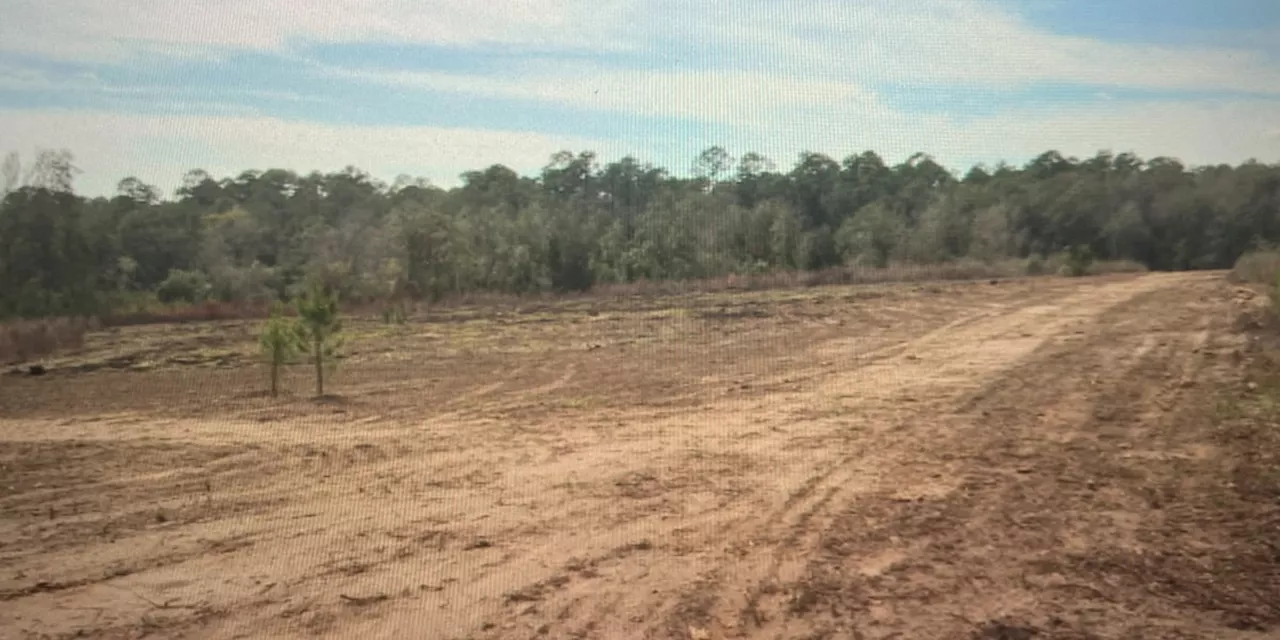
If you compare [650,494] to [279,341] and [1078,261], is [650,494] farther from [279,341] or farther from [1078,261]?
[1078,261]

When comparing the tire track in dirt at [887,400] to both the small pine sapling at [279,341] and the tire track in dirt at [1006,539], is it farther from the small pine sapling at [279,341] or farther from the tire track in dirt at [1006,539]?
the small pine sapling at [279,341]

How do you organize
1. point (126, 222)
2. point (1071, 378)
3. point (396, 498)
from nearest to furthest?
point (396, 498) < point (126, 222) < point (1071, 378)

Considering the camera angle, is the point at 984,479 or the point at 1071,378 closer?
the point at 984,479

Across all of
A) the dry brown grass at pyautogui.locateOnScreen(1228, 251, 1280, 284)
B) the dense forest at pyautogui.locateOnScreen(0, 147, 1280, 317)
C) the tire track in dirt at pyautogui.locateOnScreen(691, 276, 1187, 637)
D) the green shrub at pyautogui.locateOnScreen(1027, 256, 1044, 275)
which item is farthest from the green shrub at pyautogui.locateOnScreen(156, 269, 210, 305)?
the green shrub at pyautogui.locateOnScreen(1027, 256, 1044, 275)

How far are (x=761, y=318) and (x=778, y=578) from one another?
11.1 meters

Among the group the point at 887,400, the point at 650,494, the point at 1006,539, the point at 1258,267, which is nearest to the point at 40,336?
the point at 650,494

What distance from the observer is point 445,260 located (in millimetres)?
15266

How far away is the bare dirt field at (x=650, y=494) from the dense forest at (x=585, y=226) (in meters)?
1.09

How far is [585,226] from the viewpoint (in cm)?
1555

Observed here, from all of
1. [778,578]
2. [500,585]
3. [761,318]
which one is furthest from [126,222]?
[761,318]

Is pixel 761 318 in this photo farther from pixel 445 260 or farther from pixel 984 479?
pixel 984 479

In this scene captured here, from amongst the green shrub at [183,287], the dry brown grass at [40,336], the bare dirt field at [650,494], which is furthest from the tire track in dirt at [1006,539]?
the dry brown grass at [40,336]

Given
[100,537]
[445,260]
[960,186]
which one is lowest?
[100,537]

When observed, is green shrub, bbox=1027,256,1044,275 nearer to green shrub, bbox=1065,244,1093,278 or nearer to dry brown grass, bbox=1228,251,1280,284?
green shrub, bbox=1065,244,1093,278
